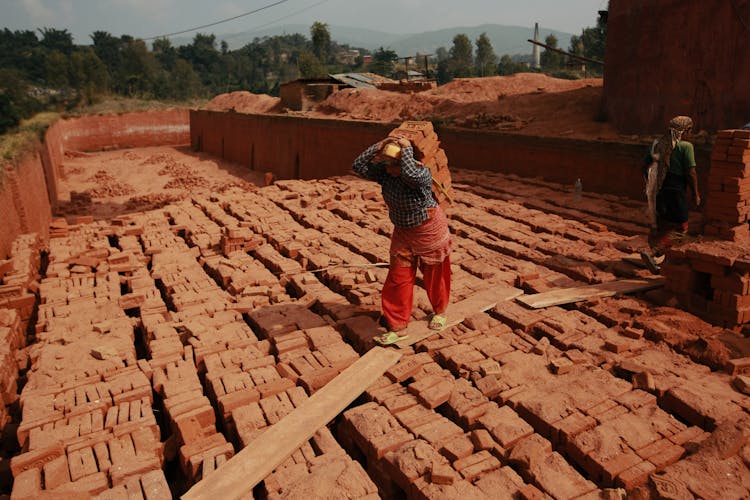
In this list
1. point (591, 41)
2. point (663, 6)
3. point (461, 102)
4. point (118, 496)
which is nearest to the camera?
point (118, 496)

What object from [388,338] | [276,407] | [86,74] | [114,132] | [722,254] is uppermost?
[86,74]

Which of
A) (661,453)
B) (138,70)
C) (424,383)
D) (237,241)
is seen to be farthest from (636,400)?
(138,70)

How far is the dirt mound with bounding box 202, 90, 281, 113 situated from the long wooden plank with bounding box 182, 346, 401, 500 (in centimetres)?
A: 2173

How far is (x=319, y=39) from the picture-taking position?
46.9 metres

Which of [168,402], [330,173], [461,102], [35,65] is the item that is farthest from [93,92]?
[168,402]

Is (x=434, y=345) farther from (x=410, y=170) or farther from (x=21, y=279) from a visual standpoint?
(x=21, y=279)

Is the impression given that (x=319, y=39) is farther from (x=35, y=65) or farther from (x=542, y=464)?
(x=542, y=464)

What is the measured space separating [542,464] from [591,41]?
154ft

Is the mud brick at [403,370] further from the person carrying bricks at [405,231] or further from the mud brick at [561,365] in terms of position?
the mud brick at [561,365]

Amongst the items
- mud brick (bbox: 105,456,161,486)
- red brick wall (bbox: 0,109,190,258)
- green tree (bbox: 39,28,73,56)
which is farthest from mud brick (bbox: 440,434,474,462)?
green tree (bbox: 39,28,73,56)

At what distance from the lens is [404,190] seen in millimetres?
3809

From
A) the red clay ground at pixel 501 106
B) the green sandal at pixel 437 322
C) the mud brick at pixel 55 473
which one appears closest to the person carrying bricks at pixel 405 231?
the green sandal at pixel 437 322

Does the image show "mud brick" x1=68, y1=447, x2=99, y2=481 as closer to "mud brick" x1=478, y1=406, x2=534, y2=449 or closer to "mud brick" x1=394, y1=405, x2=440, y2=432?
"mud brick" x1=394, y1=405, x2=440, y2=432

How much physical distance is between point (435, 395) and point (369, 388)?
1.48 ft
